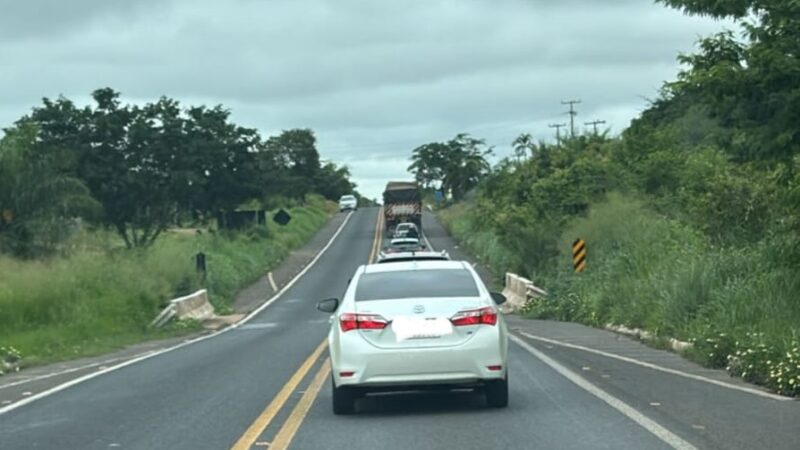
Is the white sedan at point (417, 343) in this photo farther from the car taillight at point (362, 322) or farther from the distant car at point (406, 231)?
the distant car at point (406, 231)

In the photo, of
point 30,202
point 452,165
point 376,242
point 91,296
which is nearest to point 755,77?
point 91,296

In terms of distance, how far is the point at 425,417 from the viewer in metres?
13.3

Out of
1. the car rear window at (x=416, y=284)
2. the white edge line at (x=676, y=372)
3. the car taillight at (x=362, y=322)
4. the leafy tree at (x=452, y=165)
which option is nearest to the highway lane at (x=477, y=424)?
the car taillight at (x=362, y=322)

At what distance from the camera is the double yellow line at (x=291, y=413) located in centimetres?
1190

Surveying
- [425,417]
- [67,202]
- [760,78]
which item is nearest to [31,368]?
[425,417]

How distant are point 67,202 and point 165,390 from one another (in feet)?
99.0

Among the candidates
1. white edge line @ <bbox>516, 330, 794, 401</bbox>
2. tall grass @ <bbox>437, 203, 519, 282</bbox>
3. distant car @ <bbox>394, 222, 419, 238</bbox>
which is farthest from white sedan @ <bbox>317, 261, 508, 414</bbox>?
distant car @ <bbox>394, 222, 419, 238</bbox>

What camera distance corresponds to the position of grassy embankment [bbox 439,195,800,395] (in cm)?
1705

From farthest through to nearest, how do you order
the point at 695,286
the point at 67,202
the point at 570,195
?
the point at 570,195, the point at 67,202, the point at 695,286

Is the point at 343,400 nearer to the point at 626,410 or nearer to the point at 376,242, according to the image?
the point at 626,410

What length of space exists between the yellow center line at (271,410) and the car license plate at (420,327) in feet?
5.51

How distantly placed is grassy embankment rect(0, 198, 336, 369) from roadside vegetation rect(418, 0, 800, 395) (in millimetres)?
12047

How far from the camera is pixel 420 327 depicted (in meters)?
13.0

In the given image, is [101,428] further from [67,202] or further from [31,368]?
[67,202]
